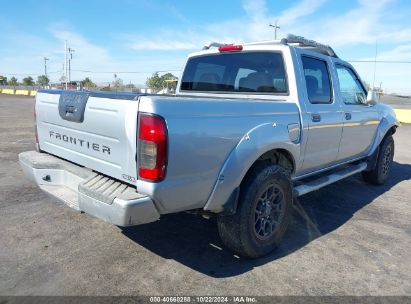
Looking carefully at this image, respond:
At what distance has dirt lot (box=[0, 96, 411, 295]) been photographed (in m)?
3.00

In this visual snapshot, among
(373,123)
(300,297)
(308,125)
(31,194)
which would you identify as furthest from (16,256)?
(373,123)

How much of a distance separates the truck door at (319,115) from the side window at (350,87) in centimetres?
38

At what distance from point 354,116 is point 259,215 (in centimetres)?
237

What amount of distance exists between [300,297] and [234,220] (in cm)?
80

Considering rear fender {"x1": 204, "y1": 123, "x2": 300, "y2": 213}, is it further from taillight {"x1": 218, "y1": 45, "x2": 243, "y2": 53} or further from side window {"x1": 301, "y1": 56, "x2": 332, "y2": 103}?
taillight {"x1": 218, "y1": 45, "x2": 243, "y2": 53}

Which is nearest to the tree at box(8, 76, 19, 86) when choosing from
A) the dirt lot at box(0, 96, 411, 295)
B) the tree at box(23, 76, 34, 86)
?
the tree at box(23, 76, 34, 86)

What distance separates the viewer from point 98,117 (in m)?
2.89

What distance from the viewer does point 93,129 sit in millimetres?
2982

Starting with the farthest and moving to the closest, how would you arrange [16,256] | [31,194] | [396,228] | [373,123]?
[373,123]
[31,194]
[396,228]
[16,256]

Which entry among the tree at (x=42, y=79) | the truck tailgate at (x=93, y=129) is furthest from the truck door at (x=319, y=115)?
the tree at (x=42, y=79)

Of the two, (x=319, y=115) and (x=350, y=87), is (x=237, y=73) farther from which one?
(x=350, y=87)

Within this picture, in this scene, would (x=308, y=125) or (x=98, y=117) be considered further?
(x=308, y=125)

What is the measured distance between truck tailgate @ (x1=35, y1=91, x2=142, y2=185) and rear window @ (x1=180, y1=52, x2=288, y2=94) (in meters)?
1.83

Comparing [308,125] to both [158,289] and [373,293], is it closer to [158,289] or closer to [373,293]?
[373,293]
